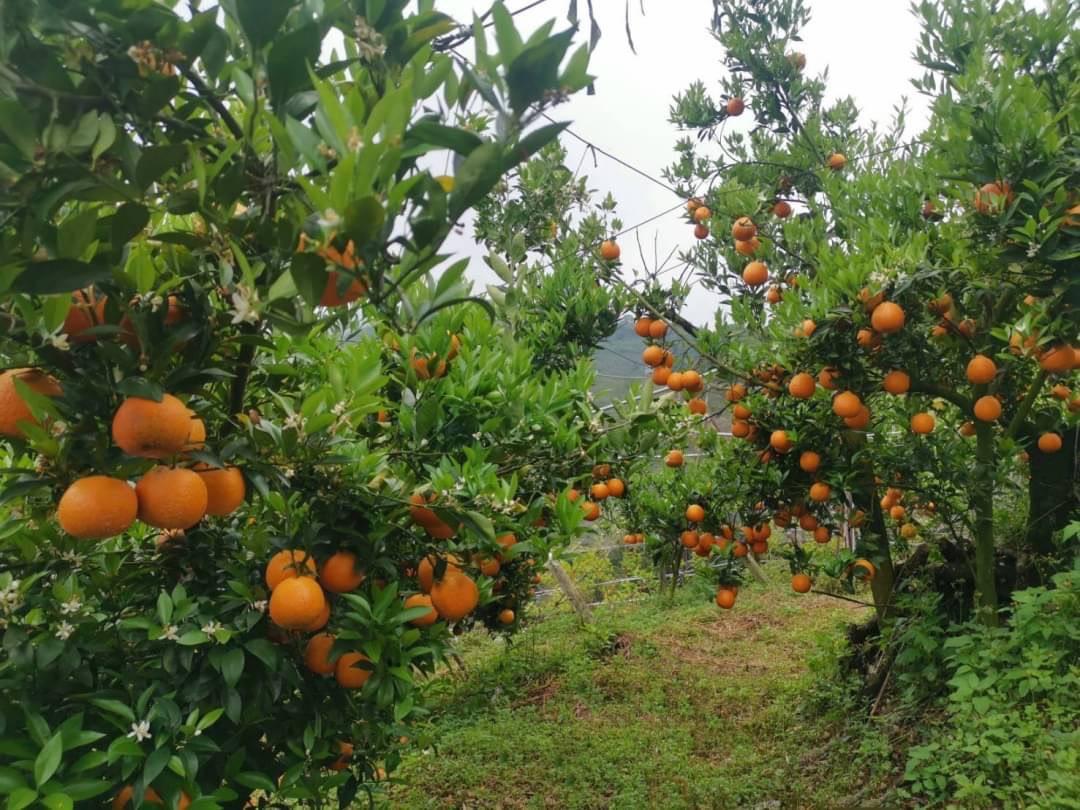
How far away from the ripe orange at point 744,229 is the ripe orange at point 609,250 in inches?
28.8

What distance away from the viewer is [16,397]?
3.73 feet

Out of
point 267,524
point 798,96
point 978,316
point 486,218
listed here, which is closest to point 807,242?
point 978,316

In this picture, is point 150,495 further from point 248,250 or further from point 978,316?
point 978,316

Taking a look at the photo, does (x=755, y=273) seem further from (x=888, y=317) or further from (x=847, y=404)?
(x=888, y=317)

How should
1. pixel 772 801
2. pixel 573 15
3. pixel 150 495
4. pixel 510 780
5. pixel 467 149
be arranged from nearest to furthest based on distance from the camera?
pixel 467 149 → pixel 150 495 → pixel 573 15 → pixel 772 801 → pixel 510 780

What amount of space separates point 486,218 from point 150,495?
13.8 feet

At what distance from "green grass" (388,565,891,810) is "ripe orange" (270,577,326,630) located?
75cm

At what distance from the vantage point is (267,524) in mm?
1626

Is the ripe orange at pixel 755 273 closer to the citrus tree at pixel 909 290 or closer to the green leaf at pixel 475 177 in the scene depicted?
the citrus tree at pixel 909 290

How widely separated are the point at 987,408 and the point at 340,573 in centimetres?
261

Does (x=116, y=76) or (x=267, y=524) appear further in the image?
(x=267, y=524)

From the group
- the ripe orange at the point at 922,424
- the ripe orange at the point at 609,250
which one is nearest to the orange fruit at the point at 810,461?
the ripe orange at the point at 922,424

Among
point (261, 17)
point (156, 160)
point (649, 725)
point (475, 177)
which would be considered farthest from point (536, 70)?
point (649, 725)

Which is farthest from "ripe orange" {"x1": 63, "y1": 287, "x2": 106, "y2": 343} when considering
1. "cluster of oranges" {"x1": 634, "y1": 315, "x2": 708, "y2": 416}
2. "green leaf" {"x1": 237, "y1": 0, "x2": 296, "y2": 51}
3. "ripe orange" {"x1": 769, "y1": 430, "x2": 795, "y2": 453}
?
"ripe orange" {"x1": 769, "y1": 430, "x2": 795, "y2": 453}
